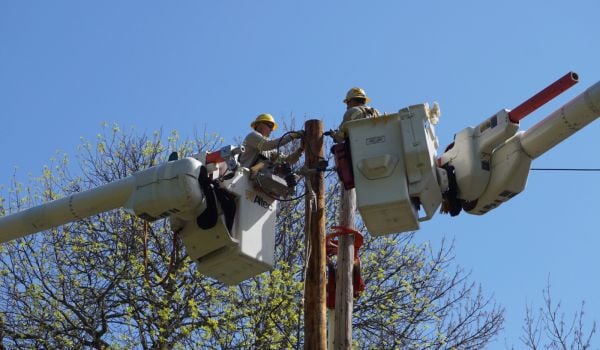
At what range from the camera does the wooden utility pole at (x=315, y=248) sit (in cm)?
812

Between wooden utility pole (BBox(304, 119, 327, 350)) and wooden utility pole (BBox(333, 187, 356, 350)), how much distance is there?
706 mm

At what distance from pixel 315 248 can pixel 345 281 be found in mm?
936

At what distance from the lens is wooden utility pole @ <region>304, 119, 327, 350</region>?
8.12 meters

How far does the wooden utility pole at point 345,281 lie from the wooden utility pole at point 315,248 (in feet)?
2.32

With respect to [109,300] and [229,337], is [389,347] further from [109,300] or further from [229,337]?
[109,300]

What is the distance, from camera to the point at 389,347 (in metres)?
15.2

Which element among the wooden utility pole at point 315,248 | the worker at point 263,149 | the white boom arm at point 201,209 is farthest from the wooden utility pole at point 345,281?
the white boom arm at point 201,209

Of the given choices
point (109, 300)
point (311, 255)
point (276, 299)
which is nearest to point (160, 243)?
point (109, 300)

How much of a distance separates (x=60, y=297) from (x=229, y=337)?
2976 mm

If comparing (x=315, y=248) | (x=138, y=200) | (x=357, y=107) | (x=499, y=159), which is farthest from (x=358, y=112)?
(x=138, y=200)

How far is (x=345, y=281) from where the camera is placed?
30.8ft

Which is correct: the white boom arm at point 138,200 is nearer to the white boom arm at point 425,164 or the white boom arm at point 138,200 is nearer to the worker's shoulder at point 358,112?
the white boom arm at point 425,164

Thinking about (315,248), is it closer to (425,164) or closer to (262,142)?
(262,142)

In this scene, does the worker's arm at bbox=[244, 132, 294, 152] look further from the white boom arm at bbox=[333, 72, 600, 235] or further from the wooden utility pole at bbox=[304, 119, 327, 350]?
the white boom arm at bbox=[333, 72, 600, 235]
